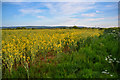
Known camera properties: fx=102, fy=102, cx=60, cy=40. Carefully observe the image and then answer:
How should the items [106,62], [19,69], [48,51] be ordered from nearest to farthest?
[19,69], [106,62], [48,51]

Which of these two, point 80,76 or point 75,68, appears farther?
point 75,68

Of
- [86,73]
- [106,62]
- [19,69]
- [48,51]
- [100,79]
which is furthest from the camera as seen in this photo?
[48,51]

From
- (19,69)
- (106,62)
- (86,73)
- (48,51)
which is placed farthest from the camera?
(48,51)

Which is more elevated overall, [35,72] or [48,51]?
[48,51]

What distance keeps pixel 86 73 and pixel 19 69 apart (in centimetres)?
232

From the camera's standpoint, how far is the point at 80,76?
127 inches

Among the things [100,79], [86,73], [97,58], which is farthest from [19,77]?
[97,58]

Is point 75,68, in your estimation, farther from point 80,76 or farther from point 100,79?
point 100,79

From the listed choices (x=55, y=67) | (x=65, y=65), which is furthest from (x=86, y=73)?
(x=55, y=67)

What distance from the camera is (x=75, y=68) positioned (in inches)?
145

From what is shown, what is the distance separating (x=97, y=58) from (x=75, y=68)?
1.36 metres

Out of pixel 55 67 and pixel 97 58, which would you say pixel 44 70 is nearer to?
pixel 55 67

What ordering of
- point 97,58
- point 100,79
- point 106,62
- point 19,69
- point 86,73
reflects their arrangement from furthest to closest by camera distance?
1. point 97,58
2. point 106,62
3. point 19,69
4. point 86,73
5. point 100,79

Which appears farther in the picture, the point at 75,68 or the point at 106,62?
the point at 106,62
